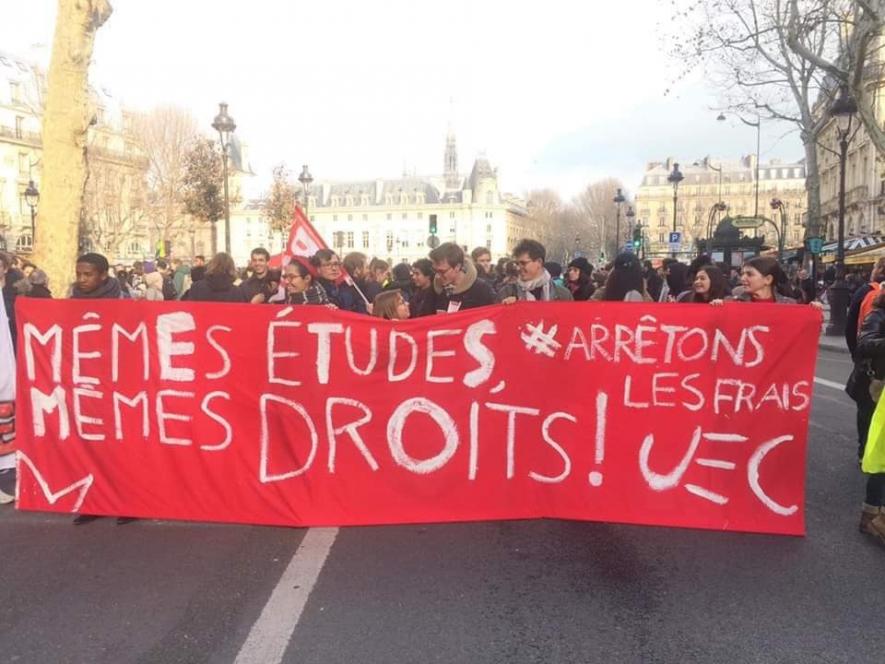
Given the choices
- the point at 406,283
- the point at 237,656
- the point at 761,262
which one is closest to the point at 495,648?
the point at 237,656

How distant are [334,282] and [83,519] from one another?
3.90 m

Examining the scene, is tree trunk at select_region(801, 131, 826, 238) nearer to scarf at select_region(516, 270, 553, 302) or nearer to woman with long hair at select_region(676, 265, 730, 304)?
woman with long hair at select_region(676, 265, 730, 304)

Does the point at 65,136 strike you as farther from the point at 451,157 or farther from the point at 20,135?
the point at 451,157

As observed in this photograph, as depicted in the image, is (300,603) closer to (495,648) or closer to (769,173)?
(495,648)

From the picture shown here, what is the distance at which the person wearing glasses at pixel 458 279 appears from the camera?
555cm

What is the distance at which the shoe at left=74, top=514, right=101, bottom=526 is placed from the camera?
15.4ft

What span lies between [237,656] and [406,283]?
6700mm

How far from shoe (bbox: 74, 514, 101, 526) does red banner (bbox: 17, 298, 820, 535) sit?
20cm

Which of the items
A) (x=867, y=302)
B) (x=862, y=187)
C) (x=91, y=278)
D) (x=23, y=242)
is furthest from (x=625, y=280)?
(x=23, y=242)

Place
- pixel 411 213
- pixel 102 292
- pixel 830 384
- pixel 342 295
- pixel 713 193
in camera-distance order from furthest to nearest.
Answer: pixel 411 213 < pixel 713 193 < pixel 830 384 < pixel 342 295 < pixel 102 292

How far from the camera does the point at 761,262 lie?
5.20 meters

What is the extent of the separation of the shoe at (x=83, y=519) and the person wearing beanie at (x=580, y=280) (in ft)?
20.7

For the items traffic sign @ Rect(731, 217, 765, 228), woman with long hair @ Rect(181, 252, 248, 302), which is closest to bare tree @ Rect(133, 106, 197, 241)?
traffic sign @ Rect(731, 217, 765, 228)

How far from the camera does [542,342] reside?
4449 mm
